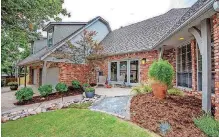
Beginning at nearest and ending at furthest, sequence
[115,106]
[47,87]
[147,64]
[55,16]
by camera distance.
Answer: [115,106] < [55,16] < [47,87] < [147,64]

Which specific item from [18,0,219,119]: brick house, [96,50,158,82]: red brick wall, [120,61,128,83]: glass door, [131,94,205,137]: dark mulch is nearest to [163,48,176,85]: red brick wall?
[18,0,219,119]: brick house

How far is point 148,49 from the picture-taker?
42.6 feet

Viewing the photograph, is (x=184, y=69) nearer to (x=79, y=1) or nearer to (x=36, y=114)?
(x=36, y=114)

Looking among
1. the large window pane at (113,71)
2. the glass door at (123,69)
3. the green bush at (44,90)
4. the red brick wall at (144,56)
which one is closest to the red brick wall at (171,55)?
the red brick wall at (144,56)

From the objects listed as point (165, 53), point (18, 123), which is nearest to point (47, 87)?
point (18, 123)

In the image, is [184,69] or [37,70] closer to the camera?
[184,69]

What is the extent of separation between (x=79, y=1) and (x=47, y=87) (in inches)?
281

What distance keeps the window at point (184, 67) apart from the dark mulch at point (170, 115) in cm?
224

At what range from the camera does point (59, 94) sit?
1351cm

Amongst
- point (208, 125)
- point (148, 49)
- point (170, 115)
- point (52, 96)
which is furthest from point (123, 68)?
point (208, 125)

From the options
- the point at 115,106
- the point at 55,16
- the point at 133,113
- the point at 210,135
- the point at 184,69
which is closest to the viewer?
the point at 210,135

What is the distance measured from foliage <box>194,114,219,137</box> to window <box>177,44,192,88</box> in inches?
176

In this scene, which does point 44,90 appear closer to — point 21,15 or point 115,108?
point 21,15

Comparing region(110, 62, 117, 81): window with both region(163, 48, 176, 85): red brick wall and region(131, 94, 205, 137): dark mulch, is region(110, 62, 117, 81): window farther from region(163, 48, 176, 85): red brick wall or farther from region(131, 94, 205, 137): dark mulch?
region(131, 94, 205, 137): dark mulch
